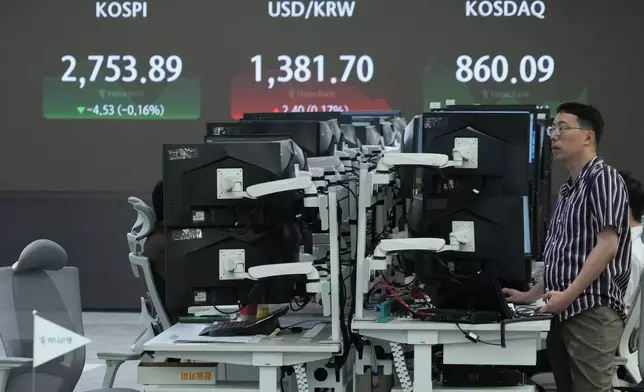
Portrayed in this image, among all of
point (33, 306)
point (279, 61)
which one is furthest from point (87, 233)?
point (33, 306)

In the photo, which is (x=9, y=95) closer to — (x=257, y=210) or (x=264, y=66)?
(x=264, y=66)

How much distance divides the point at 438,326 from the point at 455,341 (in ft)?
0.30

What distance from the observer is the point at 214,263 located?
13.0 feet

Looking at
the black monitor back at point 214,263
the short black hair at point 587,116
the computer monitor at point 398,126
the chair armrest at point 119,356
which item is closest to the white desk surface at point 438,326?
the black monitor back at point 214,263

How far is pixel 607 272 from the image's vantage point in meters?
3.97

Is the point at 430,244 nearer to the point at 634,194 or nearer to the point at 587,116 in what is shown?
the point at 587,116

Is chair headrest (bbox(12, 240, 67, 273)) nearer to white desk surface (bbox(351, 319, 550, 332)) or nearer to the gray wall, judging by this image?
white desk surface (bbox(351, 319, 550, 332))

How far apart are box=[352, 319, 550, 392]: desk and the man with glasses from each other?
5.5 inches

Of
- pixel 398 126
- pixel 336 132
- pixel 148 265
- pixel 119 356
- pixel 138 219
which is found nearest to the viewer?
pixel 119 356

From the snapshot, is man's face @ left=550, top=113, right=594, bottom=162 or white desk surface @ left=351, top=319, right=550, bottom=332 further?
man's face @ left=550, top=113, right=594, bottom=162

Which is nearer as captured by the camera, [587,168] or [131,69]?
[587,168]

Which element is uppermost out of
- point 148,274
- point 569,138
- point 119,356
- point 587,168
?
point 569,138

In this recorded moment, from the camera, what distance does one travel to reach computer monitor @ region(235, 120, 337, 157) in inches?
194

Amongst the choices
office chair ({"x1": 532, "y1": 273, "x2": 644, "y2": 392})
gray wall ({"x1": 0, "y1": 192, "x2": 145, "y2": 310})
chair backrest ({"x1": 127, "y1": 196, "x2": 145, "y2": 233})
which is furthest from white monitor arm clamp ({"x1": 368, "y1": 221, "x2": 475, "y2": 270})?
gray wall ({"x1": 0, "y1": 192, "x2": 145, "y2": 310})
